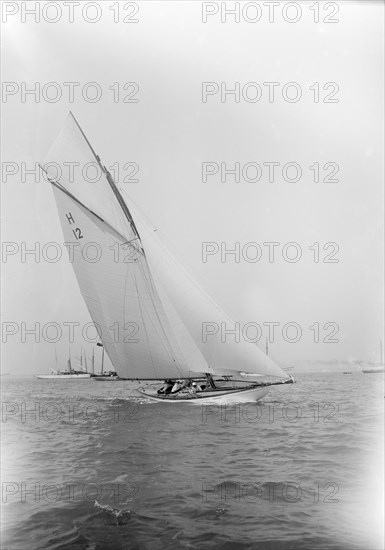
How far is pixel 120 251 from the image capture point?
17.6m

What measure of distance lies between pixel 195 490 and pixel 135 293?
11.2m

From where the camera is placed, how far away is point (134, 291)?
672 inches

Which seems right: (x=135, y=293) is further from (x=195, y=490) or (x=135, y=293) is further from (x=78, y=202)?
(x=195, y=490)

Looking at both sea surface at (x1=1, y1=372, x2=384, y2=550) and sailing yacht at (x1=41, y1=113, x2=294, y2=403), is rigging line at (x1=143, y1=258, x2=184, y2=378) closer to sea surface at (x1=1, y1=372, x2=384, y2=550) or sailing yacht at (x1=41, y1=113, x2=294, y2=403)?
sailing yacht at (x1=41, y1=113, x2=294, y2=403)


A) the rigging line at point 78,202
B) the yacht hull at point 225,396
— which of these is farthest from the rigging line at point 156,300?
the yacht hull at point 225,396

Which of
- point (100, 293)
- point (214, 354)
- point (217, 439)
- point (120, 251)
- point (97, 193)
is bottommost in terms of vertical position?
point (217, 439)

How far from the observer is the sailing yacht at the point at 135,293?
651 inches

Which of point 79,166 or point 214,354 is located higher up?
point 79,166

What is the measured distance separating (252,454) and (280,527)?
3472mm

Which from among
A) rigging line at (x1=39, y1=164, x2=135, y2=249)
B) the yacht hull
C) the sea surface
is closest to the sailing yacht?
rigging line at (x1=39, y1=164, x2=135, y2=249)

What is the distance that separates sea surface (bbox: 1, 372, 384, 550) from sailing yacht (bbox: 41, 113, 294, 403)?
5942 millimetres

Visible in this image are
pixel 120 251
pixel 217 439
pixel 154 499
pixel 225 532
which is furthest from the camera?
pixel 120 251

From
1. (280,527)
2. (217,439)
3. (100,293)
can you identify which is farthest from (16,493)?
(100,293)

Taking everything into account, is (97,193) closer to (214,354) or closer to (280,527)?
(214,354)
